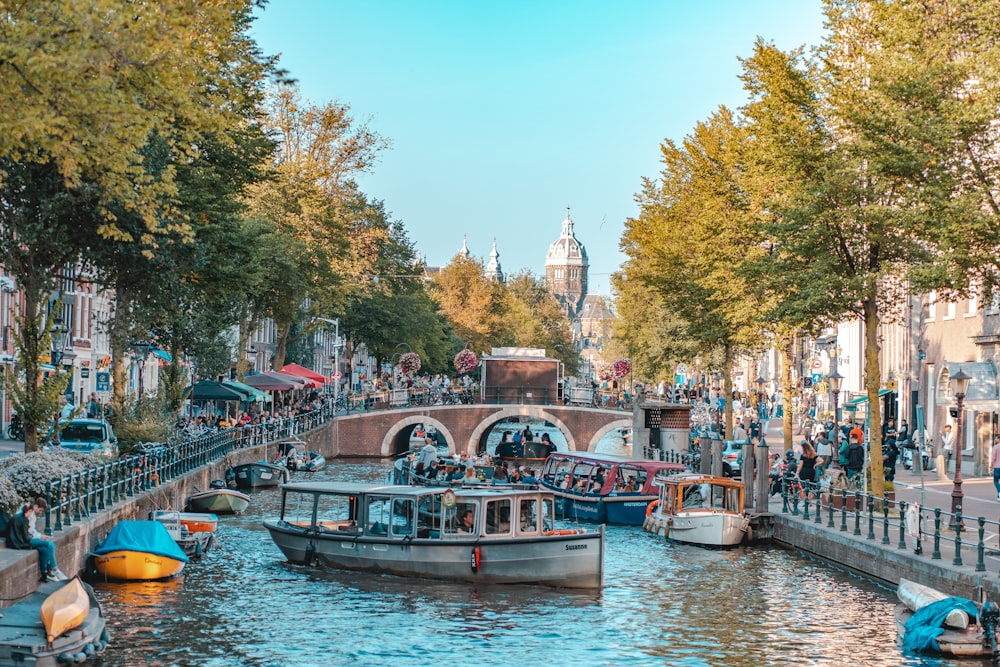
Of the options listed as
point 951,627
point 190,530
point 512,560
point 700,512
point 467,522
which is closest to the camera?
point 951,627

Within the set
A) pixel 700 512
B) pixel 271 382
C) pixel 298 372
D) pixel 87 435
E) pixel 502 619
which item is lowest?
pixel 502 619

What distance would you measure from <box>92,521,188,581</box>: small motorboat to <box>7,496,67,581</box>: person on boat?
12.5 feet

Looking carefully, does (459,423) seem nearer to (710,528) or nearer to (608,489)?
(608,489)

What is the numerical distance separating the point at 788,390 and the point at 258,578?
861 inches

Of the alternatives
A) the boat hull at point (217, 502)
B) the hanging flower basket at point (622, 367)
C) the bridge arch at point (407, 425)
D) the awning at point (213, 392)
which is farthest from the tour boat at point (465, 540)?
the hanging flower basket at point (622, 367)

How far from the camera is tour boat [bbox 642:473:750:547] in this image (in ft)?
114

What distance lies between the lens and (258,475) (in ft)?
166

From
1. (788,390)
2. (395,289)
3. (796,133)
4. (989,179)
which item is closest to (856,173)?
(796,133)

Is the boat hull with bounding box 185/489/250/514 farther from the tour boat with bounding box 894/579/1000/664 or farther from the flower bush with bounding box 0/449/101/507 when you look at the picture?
the tour boat with bounding box 894/579/1000/664

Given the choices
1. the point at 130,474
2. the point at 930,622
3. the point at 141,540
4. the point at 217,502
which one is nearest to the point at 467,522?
the point at 141,540

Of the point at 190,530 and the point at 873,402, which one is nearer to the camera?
the point at 190,530

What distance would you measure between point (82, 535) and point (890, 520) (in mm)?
17619

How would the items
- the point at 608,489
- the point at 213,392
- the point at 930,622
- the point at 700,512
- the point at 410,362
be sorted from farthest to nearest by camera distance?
1. the point at 410,362
2. the point at 213,392
3. the point at 608,489
4. the point at 700,512
5. the point at 930,622

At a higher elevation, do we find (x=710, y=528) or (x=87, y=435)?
(x=87, y=435)
